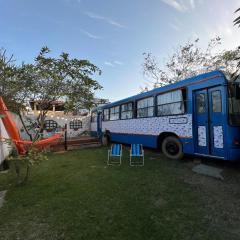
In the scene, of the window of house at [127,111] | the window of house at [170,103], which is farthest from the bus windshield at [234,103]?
the window of house at [127,111]

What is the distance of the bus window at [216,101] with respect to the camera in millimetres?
6317

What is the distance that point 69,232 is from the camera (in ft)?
10.5

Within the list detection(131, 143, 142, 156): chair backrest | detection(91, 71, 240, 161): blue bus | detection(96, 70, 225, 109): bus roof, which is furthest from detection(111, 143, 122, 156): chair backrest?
Answer: detection(96, 70, 225, 109): bus roof

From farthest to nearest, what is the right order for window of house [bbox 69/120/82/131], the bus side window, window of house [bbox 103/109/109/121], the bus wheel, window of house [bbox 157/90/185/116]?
window of house [bbox 69/120/82/131] → window of house [bbox 103/109/109/121] → the bus wheel → window of house [bbox 157/90/185/116] → the bus side window

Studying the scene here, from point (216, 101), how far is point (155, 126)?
118 inches

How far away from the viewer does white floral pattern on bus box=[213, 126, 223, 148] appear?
20.2 ft

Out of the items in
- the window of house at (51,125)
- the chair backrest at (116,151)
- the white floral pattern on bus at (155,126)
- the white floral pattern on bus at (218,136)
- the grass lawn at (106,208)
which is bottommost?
the grass lawn at (106,208)

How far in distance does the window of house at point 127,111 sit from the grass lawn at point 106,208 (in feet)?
16.4

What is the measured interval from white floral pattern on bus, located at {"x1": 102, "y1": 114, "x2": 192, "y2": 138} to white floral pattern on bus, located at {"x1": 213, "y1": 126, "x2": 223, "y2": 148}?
0.92m

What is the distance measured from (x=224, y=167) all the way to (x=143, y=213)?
4.20 metres

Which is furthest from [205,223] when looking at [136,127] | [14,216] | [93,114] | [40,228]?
[93,114]

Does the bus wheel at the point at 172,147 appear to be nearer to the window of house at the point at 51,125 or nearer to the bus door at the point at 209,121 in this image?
the bus door at the point at 209,121

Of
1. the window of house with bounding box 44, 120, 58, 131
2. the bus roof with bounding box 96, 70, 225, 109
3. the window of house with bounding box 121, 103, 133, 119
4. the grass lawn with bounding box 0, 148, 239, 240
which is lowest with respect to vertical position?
the grass lawn with bounding box 0, 148, 239, 240

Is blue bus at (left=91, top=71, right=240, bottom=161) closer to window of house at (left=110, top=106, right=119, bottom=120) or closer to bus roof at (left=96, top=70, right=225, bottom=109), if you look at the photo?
bus roof at (left=96, top=70, right=225, bottom=109)
